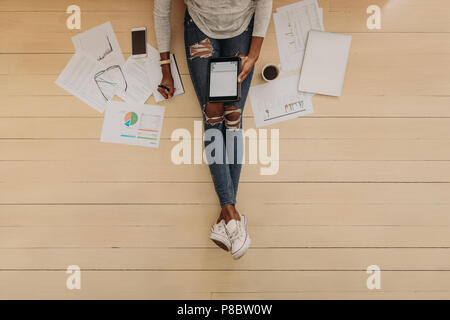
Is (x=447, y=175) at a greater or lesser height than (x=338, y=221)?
greater

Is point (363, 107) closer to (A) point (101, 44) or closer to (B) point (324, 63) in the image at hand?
(B) point (324, 63)

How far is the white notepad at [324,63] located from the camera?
4.21 feet

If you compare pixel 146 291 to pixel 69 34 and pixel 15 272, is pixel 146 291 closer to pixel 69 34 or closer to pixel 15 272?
pixel 15 272

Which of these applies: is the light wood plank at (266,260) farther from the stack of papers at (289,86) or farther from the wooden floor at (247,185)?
the stack of papers at (289,86)

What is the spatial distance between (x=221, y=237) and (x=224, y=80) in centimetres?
58

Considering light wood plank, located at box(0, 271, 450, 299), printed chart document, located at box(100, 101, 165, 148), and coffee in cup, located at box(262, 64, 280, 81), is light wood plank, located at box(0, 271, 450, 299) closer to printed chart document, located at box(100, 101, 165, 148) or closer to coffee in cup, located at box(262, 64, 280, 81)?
printed chart document, located at box(100, 101, 165, 148)

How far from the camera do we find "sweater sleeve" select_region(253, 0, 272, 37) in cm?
108

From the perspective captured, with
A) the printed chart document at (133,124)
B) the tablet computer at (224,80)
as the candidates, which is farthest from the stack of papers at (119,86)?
the tablet computer at (224,80)

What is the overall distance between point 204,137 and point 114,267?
2.14 ft

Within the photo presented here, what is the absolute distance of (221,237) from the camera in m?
1.17

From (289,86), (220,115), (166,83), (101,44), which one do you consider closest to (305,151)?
(289,86)

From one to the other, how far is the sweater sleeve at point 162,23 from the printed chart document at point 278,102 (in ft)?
1.28
